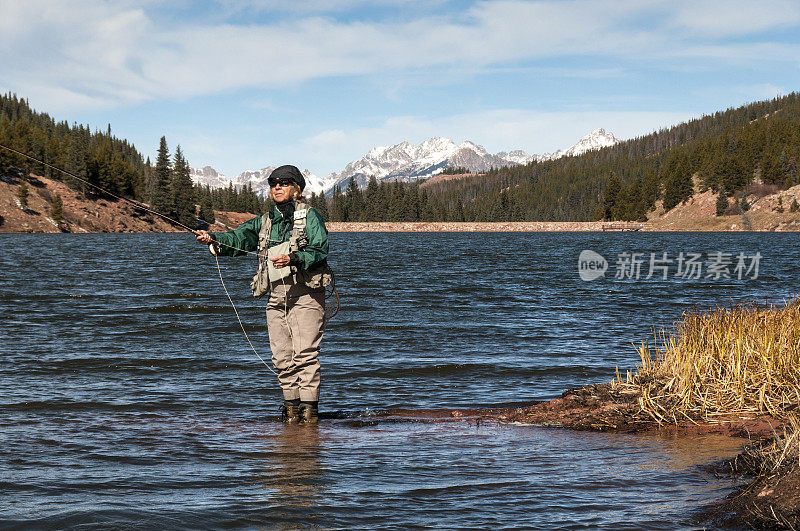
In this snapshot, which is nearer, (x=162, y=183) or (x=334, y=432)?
(x=334, y=432)

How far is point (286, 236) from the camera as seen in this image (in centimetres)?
950

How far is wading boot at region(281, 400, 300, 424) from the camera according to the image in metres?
9.94

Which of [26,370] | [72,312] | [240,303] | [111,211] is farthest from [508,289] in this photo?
[111,211]

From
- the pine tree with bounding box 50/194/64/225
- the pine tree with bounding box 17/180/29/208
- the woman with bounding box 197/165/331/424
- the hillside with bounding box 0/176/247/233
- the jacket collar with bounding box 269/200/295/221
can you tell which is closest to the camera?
the woman with bounding box 197/165/331/424

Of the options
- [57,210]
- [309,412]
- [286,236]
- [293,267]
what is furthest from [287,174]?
[57,210]

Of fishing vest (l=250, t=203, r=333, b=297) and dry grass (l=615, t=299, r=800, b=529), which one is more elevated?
fishing vest (l=250, t=203, r=333, b=297)

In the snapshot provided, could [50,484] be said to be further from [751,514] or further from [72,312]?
[72,312]

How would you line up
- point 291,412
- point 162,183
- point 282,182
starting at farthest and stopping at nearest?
point 162,183, point 291,412, point 282,182

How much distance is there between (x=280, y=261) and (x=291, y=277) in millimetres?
541

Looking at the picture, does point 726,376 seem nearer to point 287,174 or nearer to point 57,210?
point 287,174

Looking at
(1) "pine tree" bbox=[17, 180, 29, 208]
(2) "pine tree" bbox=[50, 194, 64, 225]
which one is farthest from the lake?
(1) "pine tree" bbox=[17, 180, 29, 208]

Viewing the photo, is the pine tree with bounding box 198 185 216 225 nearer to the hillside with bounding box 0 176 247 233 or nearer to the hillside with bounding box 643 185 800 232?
the hillside with bounding box 0 176 247 233

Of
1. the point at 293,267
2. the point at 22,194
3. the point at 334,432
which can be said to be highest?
the point at 22,194

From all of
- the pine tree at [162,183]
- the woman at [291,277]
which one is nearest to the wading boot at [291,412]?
the woman at [291,277]
